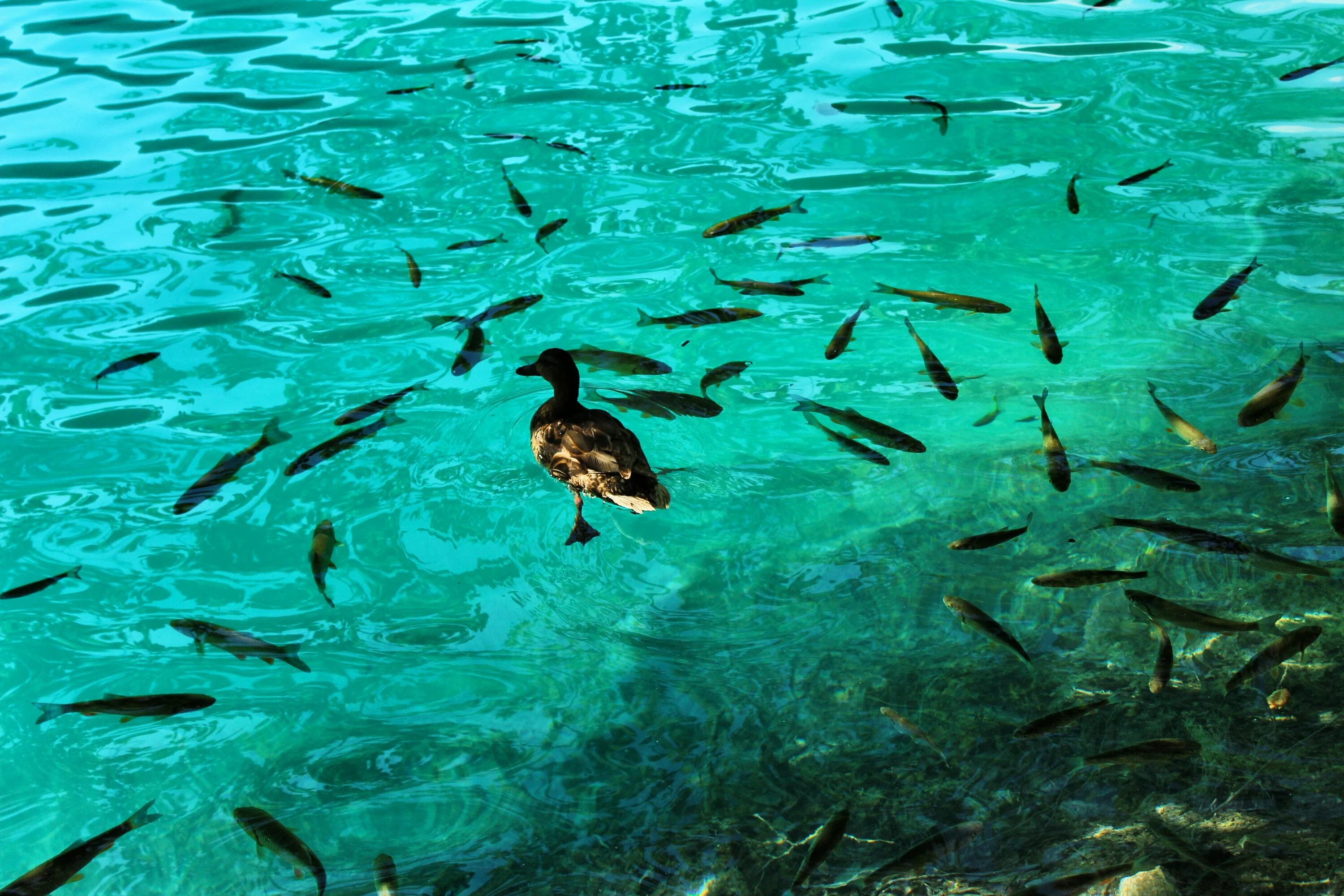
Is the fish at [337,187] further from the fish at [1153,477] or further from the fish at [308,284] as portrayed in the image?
the fish at [1153,477]

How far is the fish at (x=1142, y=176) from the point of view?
660 cm

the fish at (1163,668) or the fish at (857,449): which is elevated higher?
the fish at (857,449)

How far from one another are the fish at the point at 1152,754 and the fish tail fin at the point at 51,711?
4172 millimetres

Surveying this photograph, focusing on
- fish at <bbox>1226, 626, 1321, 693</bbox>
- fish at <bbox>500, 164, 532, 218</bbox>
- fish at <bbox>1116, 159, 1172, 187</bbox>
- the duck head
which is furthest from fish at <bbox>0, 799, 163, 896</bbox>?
fish at <bbox>1116, 159, 1172, 187</bbox>

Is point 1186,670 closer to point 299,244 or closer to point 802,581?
point 802,581

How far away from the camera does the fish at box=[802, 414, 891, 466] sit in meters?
4.65

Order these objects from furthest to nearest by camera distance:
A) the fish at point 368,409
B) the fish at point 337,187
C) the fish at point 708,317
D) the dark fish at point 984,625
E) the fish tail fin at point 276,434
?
the fish at point 337,187 < the fish at point 708,317 < the fish tail fin at point 276,434 < the fish at point 368,409 < the dark fish at point 984,625

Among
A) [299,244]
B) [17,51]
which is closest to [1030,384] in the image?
[299,244]

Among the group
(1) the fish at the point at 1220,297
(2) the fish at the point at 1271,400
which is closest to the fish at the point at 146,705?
(2) the fish at the point at 1271,400

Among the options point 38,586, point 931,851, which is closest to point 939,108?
point 931,851

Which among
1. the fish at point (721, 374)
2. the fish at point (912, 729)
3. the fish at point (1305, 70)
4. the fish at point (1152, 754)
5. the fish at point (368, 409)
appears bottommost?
the fish at point (912, 729)

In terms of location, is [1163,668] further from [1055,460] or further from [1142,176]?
[1142,176]

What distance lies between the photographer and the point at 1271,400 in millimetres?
4508

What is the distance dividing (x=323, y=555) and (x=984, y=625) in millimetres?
2914
